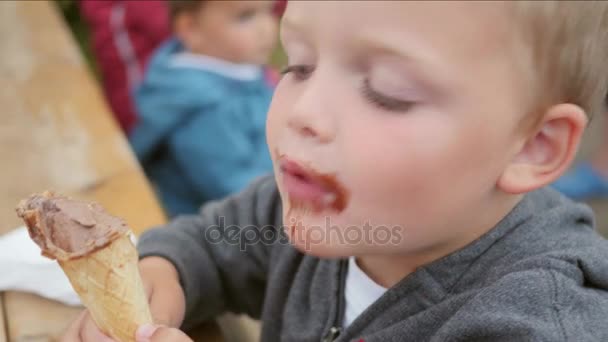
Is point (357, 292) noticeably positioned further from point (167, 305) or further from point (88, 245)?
point (88, 245)

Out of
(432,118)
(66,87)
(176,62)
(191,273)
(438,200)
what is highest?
(432,118)

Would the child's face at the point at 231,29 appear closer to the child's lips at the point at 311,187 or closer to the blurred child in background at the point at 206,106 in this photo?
the blurred child in background at the point at 206,106

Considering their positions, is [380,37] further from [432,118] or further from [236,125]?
[236,125]

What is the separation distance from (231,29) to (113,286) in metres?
1.69

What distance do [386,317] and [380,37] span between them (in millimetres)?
387

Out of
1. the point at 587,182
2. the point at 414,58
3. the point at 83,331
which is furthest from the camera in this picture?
the point at 587,182

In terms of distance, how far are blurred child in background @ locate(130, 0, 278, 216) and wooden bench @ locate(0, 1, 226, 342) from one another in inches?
25.3

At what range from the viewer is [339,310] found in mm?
1019

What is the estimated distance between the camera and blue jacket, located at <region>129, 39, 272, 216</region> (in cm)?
223

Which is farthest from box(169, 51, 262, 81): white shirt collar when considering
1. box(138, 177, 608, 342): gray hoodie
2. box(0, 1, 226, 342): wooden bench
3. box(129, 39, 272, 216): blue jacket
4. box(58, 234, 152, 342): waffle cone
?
box(58, 234, 152, 342): waffle cone

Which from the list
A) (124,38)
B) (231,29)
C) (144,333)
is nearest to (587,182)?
(231,29)

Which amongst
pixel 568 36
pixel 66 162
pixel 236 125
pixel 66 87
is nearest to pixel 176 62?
pixel 236 125

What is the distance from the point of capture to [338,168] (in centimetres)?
74

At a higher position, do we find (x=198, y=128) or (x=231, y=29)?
(x=231, y=29)
